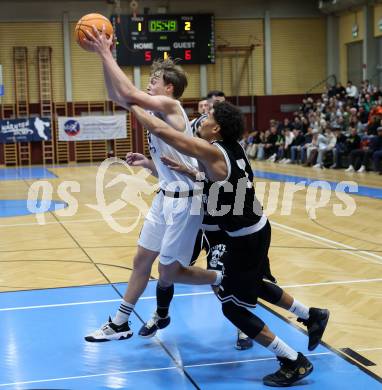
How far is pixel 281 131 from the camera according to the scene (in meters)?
26.8

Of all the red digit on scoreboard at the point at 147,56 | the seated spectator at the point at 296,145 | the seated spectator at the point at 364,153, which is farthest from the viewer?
the red digit on scoreboard at the point at 147,56

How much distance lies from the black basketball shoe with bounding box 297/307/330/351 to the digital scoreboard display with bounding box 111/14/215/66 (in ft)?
75.2

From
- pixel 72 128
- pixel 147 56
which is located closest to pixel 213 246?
pixel 147 56

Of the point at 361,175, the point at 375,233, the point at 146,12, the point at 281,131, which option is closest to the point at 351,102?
the point at 281,131

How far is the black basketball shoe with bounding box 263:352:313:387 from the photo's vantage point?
4176mm

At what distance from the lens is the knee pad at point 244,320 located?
Answer: 4.14 meters

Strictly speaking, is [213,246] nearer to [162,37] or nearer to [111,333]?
[111,333]

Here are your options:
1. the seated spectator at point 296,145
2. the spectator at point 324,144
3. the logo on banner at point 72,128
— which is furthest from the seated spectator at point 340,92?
the logo on banner at point 72,128

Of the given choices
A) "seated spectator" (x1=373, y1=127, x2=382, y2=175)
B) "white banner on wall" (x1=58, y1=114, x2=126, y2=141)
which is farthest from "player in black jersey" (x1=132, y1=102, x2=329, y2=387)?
"white banner on wall" (x1=58, y1=114, x2=126, y2=141)

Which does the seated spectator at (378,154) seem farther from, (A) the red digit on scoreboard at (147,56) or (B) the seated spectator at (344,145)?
(A) the red digit on scoreboard at (147,56)

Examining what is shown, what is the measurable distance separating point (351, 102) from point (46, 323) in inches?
793

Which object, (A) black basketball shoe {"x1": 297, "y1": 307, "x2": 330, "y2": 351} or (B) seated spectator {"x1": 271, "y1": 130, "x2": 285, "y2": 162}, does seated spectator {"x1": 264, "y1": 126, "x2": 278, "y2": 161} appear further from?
(A) black basketball shoe {"x1": 297, "y1": 307, "x2": 330, "y2": 351}

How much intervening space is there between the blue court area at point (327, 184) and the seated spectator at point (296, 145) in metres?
4.24

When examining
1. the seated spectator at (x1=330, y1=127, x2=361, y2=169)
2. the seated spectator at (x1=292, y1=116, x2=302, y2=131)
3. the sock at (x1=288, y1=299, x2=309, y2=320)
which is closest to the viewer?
the sock at (x1=288, y1=299, x2=309, y2=320)
